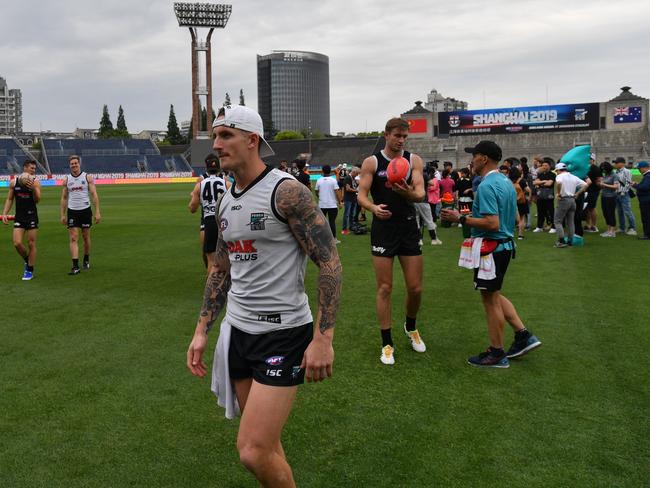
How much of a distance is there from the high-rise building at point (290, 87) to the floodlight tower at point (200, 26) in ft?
327

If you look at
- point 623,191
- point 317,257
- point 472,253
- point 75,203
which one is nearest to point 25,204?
point 75,203

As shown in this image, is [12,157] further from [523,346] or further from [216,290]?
[216,290]

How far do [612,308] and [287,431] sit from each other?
5.40 m

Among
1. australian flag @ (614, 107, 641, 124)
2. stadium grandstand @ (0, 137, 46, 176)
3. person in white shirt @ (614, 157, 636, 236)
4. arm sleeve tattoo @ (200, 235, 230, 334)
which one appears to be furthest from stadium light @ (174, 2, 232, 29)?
arm sleeve tattoo @ (200, 235, 230, 334)

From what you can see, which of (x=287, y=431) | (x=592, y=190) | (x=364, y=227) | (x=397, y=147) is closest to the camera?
(x=287, y=431)

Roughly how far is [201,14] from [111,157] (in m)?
24.3

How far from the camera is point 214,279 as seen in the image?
3.29 m

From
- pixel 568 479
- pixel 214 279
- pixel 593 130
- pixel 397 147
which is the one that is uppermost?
pixel 593 130

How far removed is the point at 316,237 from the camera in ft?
9.31

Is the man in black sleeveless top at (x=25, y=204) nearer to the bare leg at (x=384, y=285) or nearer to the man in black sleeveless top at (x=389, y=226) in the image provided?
the man in black sleeveless top at (x=389, y=226)

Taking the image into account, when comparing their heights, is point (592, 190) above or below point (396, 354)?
above

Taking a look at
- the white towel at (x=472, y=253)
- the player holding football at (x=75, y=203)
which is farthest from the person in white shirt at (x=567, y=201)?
the player holding football at (x=75, y=203)

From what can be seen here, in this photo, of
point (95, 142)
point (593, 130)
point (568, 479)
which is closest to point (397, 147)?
point (568, 479)

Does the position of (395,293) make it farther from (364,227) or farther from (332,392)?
(364,227)
